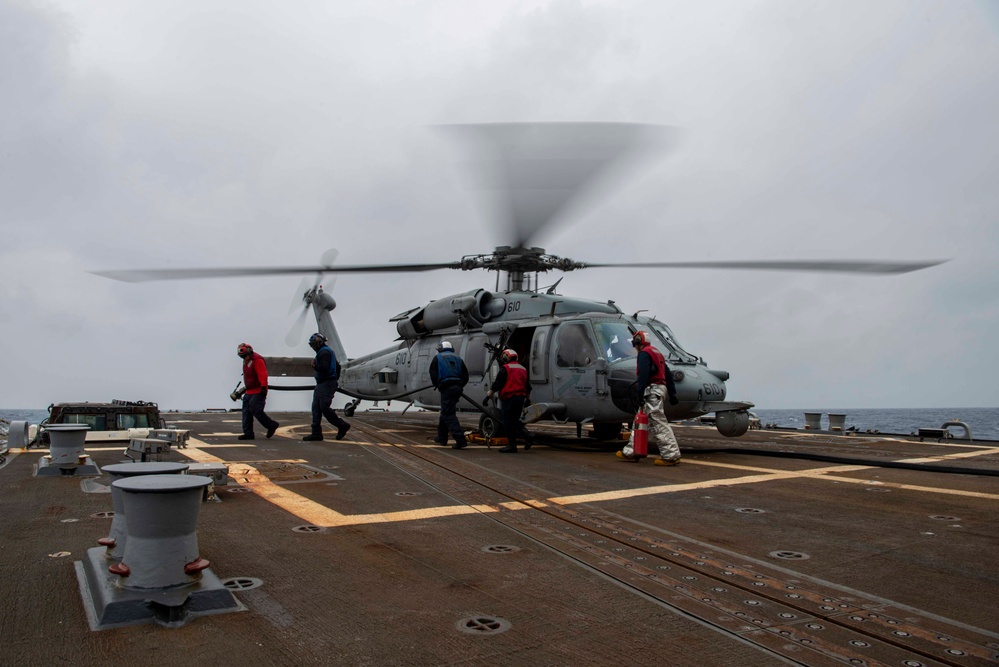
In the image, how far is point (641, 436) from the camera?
911 cm

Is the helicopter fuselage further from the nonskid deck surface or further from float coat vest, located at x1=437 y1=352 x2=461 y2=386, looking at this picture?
the nonskid deck surface

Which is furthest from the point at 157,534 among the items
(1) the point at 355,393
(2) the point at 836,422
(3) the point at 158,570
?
(2) the point at 836,422

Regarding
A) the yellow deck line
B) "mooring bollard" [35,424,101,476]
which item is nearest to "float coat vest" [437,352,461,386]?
the yellow deck line

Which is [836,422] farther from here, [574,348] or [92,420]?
[92,420]

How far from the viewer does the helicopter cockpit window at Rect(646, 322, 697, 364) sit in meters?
10.7

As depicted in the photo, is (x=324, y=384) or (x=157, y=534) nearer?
(x=157, y=534)

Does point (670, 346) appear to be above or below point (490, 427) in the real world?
above

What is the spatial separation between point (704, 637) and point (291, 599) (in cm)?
197

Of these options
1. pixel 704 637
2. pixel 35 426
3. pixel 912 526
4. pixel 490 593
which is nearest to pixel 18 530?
pixel 490 593

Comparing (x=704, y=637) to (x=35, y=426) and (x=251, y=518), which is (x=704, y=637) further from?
(x=35, y=426)

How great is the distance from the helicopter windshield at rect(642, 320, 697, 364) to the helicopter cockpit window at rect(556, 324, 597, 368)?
105 centimetres

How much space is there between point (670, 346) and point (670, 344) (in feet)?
0.33

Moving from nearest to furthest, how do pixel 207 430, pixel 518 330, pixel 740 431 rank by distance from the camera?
pixel 740 431 < pixel 518 330 < pixel 207 430

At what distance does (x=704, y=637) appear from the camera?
2902mm
